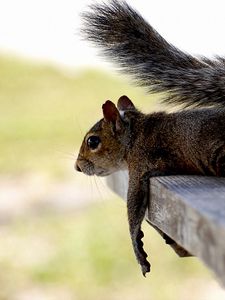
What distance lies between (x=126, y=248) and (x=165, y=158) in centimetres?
267

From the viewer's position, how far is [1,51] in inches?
365

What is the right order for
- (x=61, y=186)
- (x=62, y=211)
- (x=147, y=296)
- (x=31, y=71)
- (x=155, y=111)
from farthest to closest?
(x=31, y=71) → (x=61, y=186) → (x=62, y=211) → (x=147, y=296) → (x=155, y=111)

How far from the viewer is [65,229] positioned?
466 centimetres

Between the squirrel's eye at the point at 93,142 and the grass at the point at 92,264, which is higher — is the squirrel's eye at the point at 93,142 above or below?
above

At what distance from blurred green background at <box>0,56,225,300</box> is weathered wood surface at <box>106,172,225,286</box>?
266mm

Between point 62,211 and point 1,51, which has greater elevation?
point 1,51

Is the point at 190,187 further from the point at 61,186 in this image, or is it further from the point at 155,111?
the point at 61,186

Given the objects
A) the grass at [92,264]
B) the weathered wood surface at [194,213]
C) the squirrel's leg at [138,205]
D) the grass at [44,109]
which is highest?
the weathered wood surface at [194,213]

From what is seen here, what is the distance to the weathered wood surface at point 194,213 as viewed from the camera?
0.89m

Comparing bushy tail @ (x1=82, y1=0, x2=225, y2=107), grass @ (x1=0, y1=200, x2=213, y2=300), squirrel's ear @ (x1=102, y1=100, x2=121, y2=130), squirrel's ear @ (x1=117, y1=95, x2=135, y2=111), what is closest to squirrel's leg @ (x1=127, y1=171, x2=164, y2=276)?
bushy tail @ (x1=82, y1=0, x2=225, y2=107)

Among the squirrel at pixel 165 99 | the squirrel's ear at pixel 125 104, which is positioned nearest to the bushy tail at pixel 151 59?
the squirrel at pixel 165 99

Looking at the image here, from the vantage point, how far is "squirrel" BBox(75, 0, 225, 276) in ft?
4.78

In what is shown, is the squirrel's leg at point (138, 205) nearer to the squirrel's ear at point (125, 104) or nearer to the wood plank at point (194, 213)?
the wood plank at point (194, 213)

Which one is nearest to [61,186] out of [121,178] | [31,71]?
[31,71]
